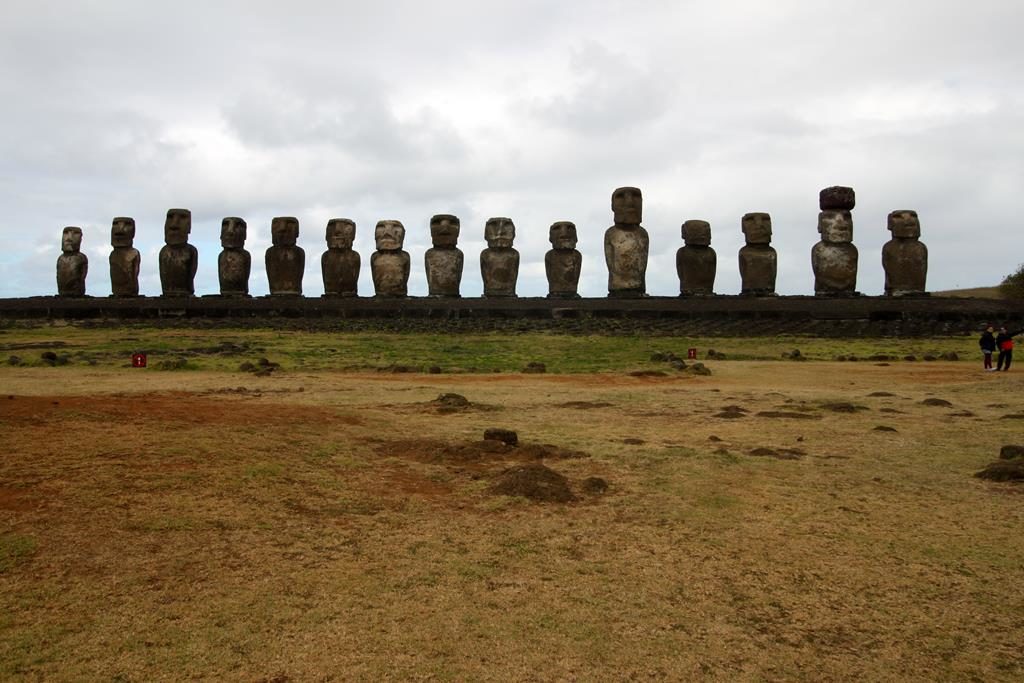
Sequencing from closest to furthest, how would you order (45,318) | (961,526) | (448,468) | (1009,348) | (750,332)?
1. (961,526)
2. (448,468)
3. (1009,348)
4. (750,332)
5. (45,318)

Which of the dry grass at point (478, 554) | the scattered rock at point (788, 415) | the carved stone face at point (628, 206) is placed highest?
the carved stone face at point (628, 206)

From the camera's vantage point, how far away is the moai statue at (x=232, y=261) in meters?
27.0

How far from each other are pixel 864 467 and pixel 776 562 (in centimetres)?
242

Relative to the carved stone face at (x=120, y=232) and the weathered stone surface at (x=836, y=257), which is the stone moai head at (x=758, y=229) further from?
the carved stone face at (x=120, y=232)

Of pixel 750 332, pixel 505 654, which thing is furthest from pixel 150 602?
pixel 750 332

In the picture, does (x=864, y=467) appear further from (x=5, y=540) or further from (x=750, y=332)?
(x=750, y=332)

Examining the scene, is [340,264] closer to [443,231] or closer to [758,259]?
[443,231]

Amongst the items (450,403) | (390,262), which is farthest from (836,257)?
(450,403)

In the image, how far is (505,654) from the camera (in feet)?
11.7

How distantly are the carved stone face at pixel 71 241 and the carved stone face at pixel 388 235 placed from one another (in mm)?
9988

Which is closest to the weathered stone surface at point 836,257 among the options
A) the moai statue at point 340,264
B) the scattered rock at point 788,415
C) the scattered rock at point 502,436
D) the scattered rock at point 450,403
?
the moai statue at point 340,264

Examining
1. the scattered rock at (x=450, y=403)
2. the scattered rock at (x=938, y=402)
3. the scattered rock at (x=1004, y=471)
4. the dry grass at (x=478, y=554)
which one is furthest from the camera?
the scattered rock at (x=938, y=402)

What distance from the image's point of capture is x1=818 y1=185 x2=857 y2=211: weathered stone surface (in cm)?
2428

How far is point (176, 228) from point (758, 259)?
660 inches
